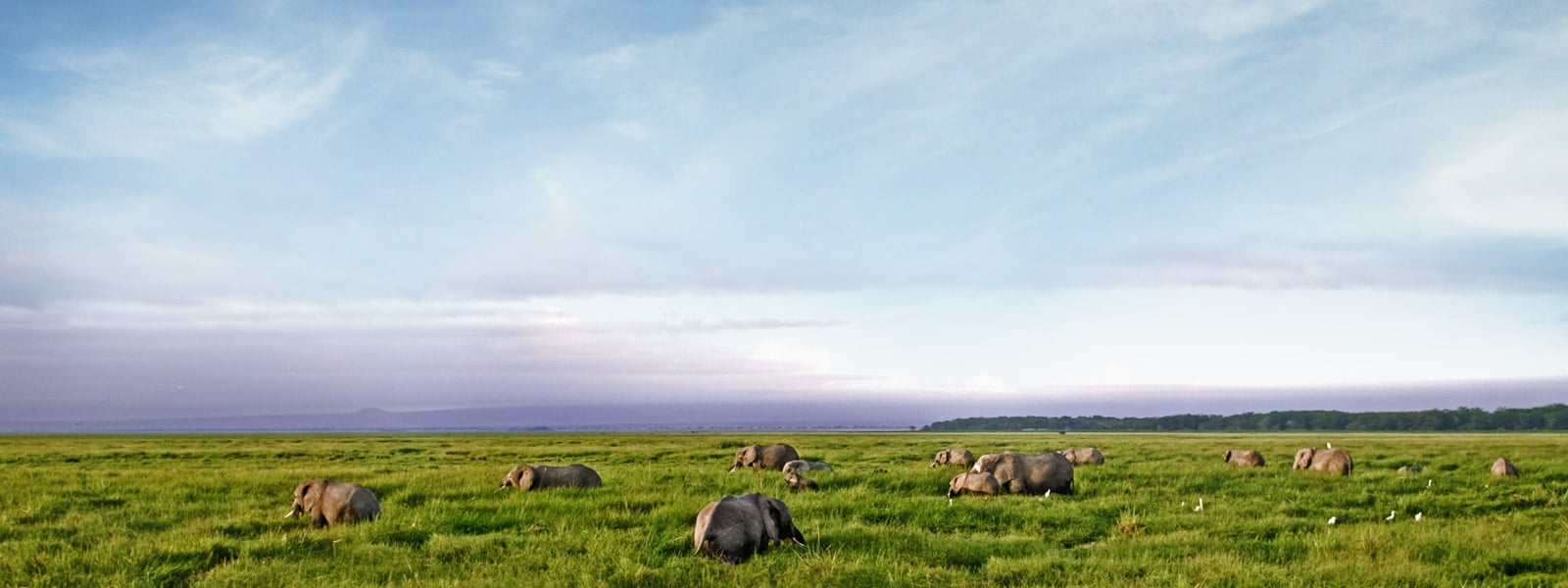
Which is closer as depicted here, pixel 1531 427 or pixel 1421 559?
pixel 1421 559

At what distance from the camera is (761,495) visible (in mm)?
11320

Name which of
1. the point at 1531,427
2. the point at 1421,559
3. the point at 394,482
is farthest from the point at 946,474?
the point at 1531,427

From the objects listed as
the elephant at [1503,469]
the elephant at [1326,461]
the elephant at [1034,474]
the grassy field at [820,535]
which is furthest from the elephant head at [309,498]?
the elephant at [1503,469]

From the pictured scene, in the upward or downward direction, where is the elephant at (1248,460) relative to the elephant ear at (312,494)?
downward

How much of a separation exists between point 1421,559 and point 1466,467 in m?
21.6

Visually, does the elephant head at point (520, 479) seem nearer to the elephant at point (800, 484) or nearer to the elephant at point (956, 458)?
the elephant at point (800, 484)

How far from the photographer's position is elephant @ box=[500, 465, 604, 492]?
1720 cm

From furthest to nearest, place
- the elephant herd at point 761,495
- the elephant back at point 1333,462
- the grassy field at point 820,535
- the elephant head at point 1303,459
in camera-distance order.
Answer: the elephant head at point 1303,459 < the elephant back at point 1333,462 < the elephant herd at point 761,495 < the grassy field at point 820,535

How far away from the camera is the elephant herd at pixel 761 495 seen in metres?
10.4

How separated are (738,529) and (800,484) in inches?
319

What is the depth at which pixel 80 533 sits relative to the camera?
1236 centimetres

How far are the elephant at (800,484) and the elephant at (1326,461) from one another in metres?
15.8

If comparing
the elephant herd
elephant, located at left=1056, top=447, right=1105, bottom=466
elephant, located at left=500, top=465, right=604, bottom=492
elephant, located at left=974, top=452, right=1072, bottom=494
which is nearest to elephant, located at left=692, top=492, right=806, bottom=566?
the elephant herd

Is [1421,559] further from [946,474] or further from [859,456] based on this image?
[859,456]
